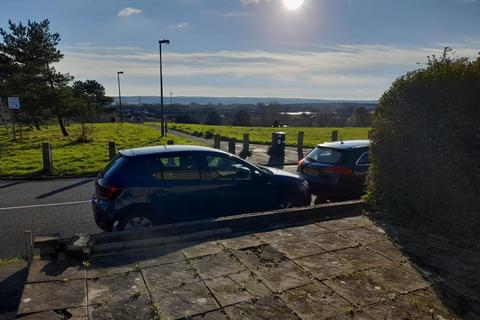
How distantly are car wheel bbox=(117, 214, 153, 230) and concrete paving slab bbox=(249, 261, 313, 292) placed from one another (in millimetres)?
2205

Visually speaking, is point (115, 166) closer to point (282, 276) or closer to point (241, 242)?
point (241, 242)

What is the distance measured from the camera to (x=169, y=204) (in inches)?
233

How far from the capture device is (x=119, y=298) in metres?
3.71

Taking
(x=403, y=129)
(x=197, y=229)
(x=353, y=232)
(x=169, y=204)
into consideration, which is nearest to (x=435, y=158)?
(x=403, y=129)

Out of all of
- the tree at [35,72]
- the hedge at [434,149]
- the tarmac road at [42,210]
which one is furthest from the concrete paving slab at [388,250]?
the tree at [35,72]

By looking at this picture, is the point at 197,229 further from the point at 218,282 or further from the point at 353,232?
the point at 353,232

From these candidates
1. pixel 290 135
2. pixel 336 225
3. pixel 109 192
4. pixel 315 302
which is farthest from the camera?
pixel 290 135

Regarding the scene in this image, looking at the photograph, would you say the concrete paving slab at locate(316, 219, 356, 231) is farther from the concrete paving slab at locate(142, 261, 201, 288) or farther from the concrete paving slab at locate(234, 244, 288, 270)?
the concrete paving slab at locate(142, 261, 201, 288)

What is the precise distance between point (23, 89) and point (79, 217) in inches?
776

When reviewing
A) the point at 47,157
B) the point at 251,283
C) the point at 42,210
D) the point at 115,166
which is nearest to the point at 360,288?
the point at 251,283

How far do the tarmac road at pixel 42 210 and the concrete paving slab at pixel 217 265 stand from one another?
3.01 m

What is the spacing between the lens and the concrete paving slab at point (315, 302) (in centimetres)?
347

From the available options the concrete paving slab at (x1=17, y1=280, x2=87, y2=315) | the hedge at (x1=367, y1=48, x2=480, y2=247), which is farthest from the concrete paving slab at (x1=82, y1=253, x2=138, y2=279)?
the hedge at (x1=367, y1=48, x2=480, y2=247)

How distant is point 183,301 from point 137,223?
7.96ft
